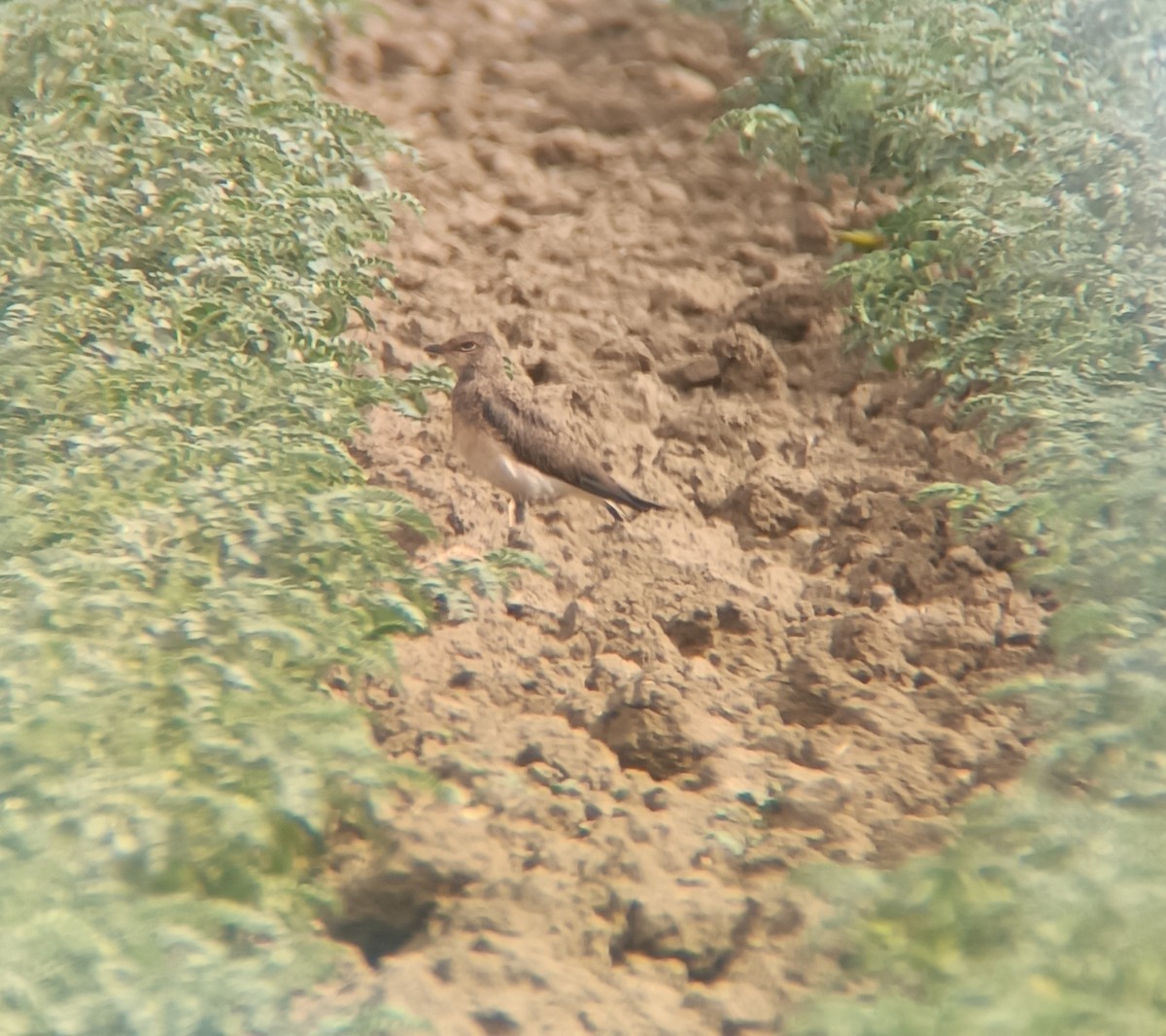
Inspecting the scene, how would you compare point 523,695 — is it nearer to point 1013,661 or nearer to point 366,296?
point 1013,661

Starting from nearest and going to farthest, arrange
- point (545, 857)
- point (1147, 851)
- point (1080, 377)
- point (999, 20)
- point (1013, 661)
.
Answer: point (1147, 851)
point (545, 857)
point (1013, 661)
point (1080, 377)
point (999, 20)

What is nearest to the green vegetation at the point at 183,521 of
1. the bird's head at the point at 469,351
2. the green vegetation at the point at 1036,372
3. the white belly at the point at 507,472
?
the bird's head at the point at 469,351

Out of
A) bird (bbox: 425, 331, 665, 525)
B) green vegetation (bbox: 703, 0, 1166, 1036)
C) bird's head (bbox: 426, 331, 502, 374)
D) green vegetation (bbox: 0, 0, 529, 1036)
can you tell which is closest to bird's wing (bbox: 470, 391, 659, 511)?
bird (bbox: 425, 331, 665, 525)

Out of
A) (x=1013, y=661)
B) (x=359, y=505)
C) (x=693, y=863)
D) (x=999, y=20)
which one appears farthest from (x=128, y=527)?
(x=999, y=20)

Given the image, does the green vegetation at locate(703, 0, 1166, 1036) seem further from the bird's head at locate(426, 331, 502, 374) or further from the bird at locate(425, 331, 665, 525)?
the bird's head at locate(426, 331, 502, 374)

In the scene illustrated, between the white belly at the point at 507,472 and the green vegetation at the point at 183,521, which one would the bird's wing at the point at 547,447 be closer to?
the white belly at the point at 507,472

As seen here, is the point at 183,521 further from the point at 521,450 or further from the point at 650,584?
the point at 650,584

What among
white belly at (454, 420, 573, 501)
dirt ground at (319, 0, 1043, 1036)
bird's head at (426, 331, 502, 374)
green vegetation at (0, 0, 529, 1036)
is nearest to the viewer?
green vegetation at (0, 0, 529, 1036)

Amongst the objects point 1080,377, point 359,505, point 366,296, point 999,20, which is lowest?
point 359,505
